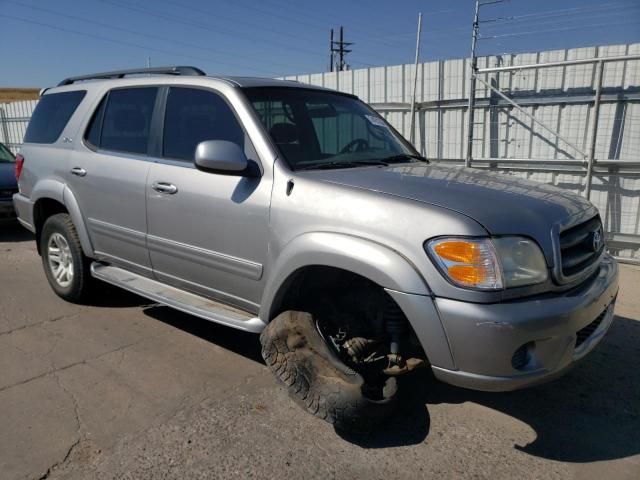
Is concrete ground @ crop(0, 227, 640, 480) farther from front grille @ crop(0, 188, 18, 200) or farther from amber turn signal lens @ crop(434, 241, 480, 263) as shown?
front grille @ crop(0, 188, 18, 200)

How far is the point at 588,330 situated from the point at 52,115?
16.0 ft

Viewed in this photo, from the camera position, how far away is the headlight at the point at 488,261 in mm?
2270

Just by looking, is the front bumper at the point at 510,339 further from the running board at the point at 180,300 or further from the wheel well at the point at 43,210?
the wheel well at the point at 43,210

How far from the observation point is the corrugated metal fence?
6594mm

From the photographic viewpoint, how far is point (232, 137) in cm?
327

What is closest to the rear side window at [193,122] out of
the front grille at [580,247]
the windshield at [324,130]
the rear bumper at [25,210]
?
the windshield at [324,130]

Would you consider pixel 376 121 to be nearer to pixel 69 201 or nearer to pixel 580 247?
pixel 580 247

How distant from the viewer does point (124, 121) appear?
4.09 metres

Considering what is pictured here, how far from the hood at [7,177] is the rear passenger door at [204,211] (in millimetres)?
5911

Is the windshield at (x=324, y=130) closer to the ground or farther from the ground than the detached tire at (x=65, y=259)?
farther from the ground

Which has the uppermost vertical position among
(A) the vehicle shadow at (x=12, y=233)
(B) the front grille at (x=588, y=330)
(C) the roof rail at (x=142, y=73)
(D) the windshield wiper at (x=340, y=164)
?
(C) the roof rail at (x=142, y=73)

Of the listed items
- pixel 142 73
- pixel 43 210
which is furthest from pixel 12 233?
pixel 142 73

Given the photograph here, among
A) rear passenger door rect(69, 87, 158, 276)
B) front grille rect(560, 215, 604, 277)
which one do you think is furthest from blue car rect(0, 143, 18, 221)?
front grille rect(560, 215, 604, 277)

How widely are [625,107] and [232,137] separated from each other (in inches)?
224
